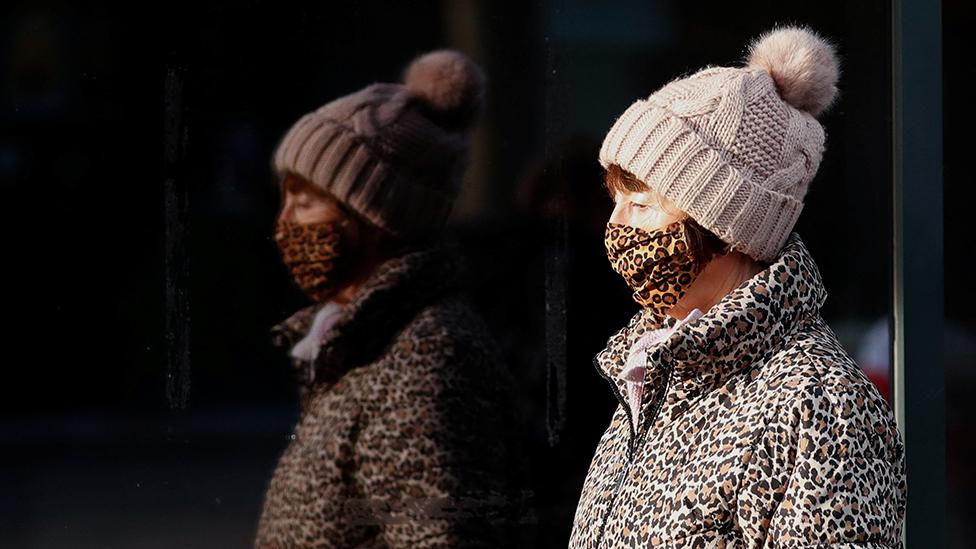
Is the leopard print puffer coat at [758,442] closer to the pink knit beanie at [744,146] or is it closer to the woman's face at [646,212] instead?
the pink knit beanie at [744,146]

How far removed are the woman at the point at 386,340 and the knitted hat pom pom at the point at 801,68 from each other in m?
1.18

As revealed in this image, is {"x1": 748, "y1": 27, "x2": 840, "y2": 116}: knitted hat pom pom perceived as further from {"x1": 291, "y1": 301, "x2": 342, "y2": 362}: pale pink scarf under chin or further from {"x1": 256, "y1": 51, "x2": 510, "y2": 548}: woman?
{"x1": 291, "y1": 301, "x2": 342, "y2": 362}: pale pink scarf under chin

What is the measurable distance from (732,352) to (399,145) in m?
1.45

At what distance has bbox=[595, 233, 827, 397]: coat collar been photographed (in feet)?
8.03

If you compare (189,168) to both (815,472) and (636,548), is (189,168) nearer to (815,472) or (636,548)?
(636,548)

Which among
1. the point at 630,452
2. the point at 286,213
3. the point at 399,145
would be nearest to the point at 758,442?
the point at 630,452

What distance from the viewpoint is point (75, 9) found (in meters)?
3.75

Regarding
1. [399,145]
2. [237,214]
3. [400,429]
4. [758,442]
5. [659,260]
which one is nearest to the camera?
[758,442]

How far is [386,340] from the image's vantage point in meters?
3.54

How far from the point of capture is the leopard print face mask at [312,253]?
11.9 feet

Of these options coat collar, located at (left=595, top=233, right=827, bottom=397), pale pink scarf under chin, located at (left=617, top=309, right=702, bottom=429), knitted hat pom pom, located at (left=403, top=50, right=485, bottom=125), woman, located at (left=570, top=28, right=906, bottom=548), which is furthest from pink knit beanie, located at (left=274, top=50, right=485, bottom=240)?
coat collar, located at (left=595, top=233, right=827, bottom=397)

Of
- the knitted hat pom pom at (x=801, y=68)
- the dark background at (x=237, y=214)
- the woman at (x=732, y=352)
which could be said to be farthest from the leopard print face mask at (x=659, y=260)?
the dark background at (x=237, y=214)

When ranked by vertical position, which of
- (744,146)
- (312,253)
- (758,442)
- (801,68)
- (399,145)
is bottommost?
(312,253)

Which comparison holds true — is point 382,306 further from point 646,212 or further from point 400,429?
point 646,212
